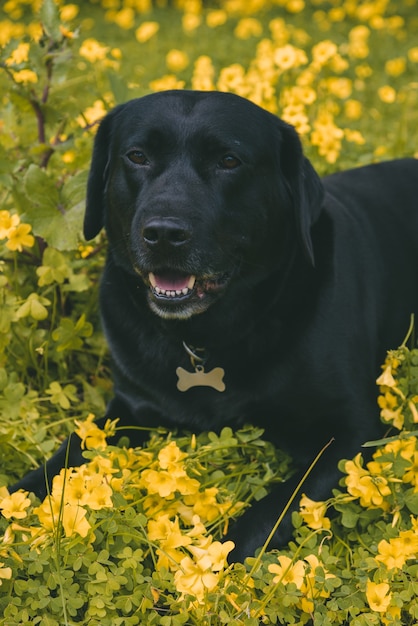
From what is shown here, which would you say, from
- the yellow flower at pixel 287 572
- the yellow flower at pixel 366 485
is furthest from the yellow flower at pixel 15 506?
the yellow flower at pixel 366 485

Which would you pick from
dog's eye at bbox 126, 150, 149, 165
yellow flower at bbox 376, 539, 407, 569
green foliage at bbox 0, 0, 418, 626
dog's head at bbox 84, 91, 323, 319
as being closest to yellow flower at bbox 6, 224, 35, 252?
green foliage at bbox 0, 0, 418, 626

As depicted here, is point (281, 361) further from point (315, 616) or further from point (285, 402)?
point (315, 616)

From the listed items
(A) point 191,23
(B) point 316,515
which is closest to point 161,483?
(B) point 316,515

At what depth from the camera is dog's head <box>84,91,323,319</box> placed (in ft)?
8.17

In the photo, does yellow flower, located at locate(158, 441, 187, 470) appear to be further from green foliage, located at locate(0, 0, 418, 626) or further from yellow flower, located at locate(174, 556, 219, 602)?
yellow flower, located at locate(174, 556, 219, 602)

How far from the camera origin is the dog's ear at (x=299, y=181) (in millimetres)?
2689

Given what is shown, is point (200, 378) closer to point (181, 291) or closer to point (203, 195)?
point (181, 291)

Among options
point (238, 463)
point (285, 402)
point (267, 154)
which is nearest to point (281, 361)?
point (285, 402)

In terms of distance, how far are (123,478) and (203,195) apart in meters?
0.84

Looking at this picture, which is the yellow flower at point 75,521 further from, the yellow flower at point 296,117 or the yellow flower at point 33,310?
the yellow flower at point 296,117

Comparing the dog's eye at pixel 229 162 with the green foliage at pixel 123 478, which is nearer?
the green foliage at pixel 123 478

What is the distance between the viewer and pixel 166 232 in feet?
7.94

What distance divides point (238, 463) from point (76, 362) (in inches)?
36.5

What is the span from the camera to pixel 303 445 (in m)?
2.71
